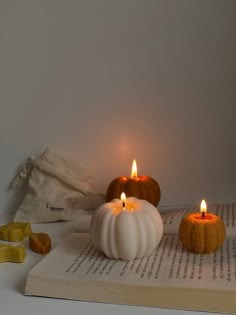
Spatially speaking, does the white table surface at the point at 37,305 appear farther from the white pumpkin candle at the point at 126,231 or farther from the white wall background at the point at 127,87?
the white wall background at the point at 127,87

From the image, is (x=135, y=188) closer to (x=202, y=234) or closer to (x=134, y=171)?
(x=134, y=171)

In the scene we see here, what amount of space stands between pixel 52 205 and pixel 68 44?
306 mm

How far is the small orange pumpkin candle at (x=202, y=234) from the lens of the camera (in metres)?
0.64

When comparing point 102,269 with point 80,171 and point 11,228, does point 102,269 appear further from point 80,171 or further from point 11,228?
point 80,171

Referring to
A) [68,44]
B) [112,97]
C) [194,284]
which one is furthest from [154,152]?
[194,284]

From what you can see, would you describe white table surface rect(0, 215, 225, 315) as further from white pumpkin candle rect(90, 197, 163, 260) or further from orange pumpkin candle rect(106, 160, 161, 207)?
orange pumpkin candle rect(106, 160, 161, 207)

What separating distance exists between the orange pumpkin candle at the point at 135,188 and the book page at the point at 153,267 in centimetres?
14

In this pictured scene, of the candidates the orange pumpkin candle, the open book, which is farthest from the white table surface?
the orange pumpkin candle

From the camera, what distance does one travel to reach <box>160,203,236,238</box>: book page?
0.74 m

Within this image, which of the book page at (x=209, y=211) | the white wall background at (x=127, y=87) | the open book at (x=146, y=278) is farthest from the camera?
the white wall background at (x=127, y=87)

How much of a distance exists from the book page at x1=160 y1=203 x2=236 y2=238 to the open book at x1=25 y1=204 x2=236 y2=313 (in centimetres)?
7

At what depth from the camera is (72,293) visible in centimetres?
56

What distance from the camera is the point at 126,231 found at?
632mm

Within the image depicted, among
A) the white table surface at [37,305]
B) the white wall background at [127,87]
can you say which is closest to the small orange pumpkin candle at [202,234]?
the white table surface at [37,305]
